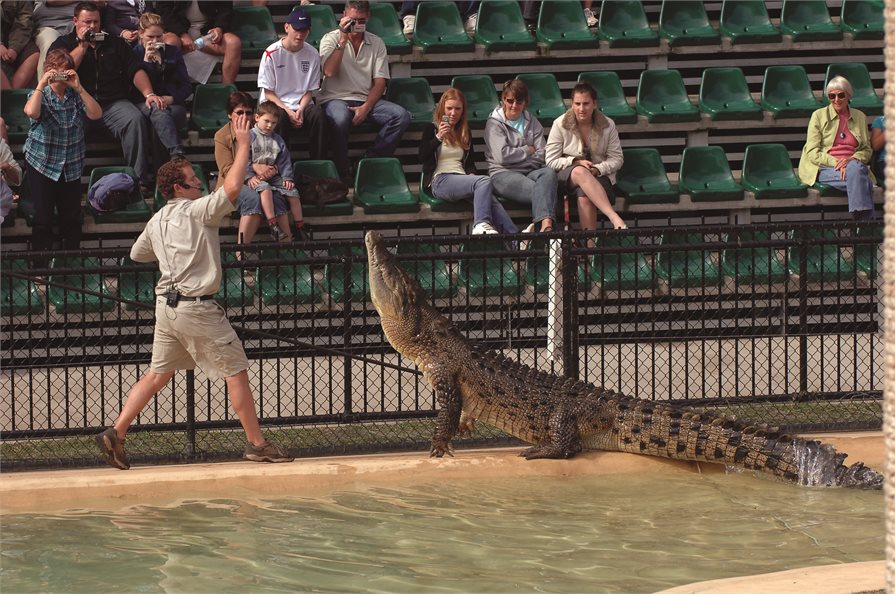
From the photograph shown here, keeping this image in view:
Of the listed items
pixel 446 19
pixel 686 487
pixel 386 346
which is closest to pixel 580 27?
pixel 446 19

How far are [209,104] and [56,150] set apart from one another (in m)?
1.78

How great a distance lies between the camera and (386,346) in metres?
8.64

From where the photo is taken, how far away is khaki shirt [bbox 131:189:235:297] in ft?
23.5

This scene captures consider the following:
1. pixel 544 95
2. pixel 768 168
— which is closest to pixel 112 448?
pixel 544 95

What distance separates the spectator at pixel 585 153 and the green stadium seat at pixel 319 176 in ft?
5.64

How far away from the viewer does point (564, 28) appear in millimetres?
12852

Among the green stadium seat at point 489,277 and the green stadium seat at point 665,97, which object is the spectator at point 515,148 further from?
the green stadium seat at point 665,97

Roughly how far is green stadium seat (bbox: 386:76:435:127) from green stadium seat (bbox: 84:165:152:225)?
2.53 meters

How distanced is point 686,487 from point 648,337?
157 cm

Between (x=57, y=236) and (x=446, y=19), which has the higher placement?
(x=446, y=19)

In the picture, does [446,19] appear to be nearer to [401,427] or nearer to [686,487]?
[401,427]

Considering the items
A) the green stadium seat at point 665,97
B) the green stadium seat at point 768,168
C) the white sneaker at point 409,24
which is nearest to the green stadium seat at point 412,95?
the white sneaker at point 409,24

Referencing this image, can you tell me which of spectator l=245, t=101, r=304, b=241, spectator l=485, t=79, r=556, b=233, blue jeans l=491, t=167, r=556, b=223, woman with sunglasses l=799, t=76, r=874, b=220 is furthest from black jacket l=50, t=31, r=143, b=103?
Result: woman with sunglasses l=799, t=76, r=874, b=220

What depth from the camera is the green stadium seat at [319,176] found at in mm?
10844
